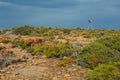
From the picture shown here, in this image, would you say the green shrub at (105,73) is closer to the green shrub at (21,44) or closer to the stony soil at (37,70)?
the stony soil at (37,70)

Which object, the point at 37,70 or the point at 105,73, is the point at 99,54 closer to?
the point at 105,73

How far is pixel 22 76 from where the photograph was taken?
69.3 ft

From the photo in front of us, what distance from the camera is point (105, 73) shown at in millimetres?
20359

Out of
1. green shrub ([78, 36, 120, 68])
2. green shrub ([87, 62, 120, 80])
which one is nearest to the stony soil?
green shrub ([78, 36, 120, 68])

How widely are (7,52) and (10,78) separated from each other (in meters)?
5.70

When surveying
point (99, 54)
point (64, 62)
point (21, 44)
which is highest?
point (21, 44)

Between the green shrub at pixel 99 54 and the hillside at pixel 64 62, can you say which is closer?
the hillside at pixel 64 62

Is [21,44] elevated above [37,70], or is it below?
above

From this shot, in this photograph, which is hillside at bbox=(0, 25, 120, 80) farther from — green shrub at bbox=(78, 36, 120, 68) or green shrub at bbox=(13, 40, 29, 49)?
green shrub at bbox=(13, 40, 29, 49)

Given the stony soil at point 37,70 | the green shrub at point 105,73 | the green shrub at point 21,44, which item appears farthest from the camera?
the green shrub at point 21,44

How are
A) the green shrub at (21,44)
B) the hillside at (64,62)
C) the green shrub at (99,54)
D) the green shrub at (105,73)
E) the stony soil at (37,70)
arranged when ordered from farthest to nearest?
the green shrub at (21,44), the green shrub at (99,54), the stony soil at (37,70), the hillside at (64,62), the green shrub at (105,73)

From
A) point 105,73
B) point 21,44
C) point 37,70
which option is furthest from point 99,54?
point 21,44

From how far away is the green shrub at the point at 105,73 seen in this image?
20172mm

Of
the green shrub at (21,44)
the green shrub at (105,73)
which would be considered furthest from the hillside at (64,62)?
the green shrub at (21,44)
